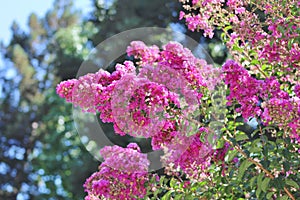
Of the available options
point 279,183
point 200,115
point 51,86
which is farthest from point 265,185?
point 51,86

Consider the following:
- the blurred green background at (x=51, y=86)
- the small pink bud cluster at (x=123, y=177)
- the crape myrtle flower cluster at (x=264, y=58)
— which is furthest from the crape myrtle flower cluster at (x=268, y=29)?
the blurred green background at (x=51, y=86)

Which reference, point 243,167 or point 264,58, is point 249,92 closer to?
point 243,167

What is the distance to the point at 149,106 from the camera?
2070 millimetres

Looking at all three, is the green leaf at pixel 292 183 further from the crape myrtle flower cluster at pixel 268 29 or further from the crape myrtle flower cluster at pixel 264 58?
the crape myrtle flower cluster at pixel 268 29

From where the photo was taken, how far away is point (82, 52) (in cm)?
1091

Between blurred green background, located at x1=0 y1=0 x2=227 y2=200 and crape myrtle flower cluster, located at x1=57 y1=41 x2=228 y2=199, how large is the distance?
6264 millimetres

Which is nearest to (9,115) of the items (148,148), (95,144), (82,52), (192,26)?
(82,52)

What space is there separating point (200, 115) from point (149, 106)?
0.98ft

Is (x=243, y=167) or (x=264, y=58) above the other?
(x=264, y=58)

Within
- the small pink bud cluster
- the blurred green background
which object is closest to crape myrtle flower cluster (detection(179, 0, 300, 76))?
the small pink bud cluster

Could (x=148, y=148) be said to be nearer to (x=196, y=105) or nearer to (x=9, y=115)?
(x=196, y=105)

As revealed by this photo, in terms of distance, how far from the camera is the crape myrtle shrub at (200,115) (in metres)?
2.12

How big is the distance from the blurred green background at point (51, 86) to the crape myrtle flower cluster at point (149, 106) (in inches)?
247

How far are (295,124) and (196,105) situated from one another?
16.2 inches
